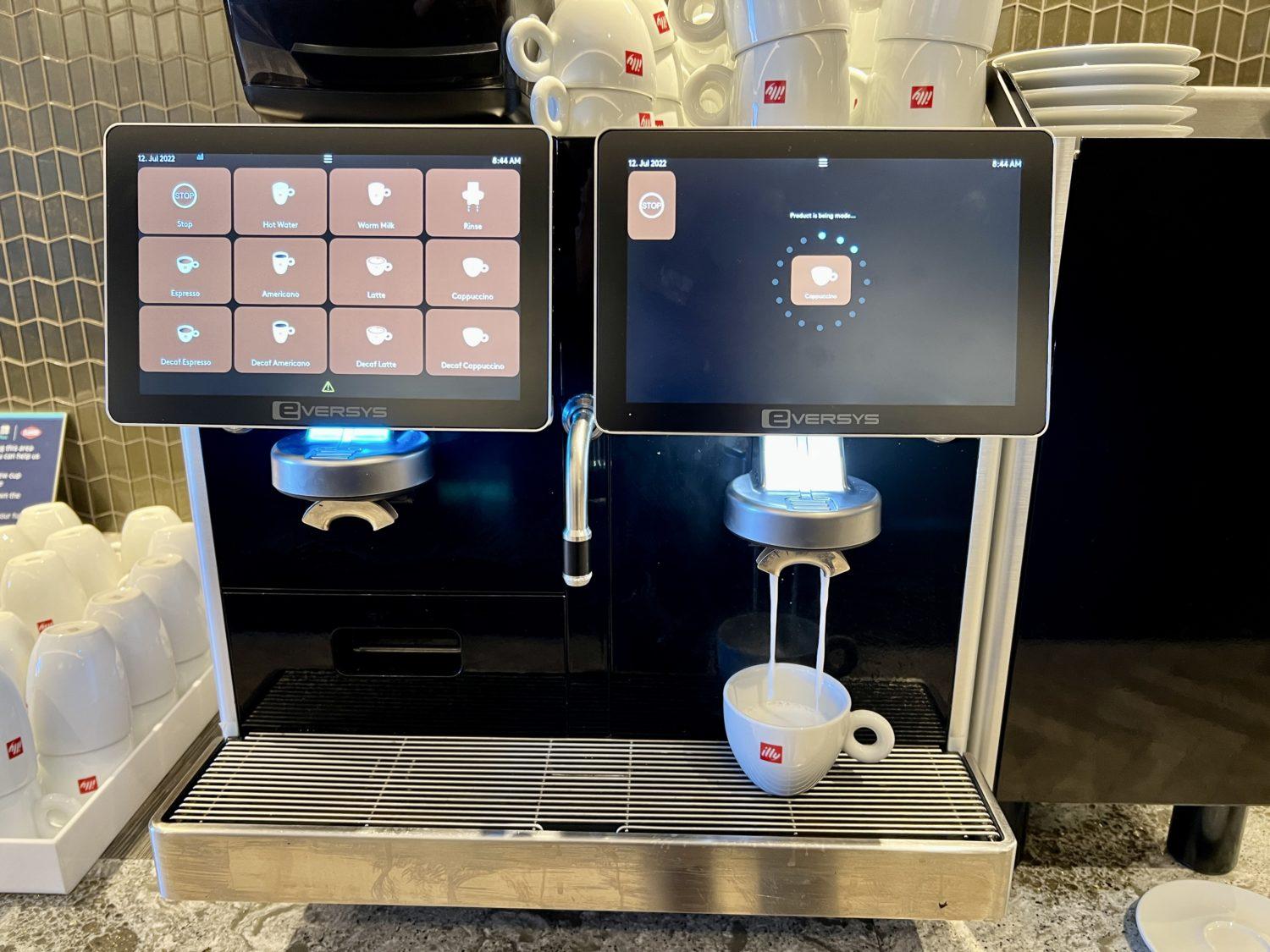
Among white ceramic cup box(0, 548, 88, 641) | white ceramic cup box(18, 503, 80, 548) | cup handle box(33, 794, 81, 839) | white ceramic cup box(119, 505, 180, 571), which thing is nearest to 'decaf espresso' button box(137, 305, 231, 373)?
cup handle box(33, 794, 81, 839)

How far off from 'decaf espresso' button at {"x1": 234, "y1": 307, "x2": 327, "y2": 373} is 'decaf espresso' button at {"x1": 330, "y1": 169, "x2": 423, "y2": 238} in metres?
0.06

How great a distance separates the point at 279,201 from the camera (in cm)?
54

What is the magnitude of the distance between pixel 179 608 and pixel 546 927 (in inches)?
22.7

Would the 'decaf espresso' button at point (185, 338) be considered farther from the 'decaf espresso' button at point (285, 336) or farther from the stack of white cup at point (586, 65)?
the stack of white cup at point (586, 65)

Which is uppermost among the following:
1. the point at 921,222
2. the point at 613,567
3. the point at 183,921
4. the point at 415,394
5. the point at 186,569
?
the point at 921,222

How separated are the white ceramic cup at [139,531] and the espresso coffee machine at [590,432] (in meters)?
0.59

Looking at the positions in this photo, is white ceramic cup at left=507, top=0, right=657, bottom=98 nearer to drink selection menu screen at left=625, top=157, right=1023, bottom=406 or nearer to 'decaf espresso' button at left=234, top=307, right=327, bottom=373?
drink selection menu screen at left=625, top=157, right=1023, bottom=406

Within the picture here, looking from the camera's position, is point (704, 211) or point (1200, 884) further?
point (1200, 884)

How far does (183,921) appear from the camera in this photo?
2.10 feet

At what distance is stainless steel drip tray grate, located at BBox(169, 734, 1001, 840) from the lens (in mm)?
579

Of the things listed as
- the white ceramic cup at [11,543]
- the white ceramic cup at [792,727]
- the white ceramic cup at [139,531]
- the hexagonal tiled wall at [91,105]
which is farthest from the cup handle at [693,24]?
the white ceramic cup at [11,543]

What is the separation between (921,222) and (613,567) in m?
0.33

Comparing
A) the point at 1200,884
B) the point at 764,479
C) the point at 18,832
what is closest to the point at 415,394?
the point at 764,479

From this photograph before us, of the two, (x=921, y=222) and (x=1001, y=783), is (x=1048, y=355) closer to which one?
(x=921, y=222)
